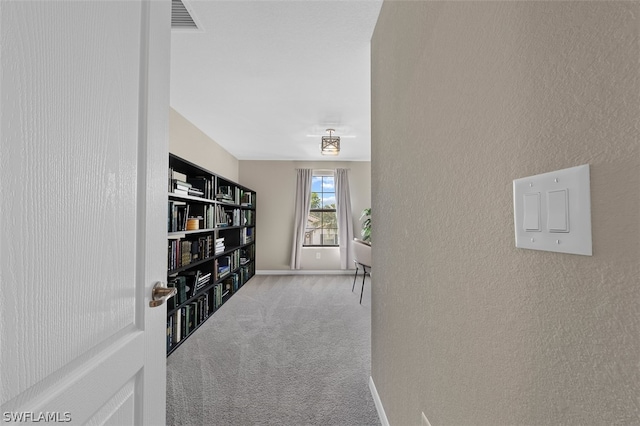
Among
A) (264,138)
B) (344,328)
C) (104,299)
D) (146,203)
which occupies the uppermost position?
(264,138)

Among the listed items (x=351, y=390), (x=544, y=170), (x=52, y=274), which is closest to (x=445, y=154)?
(x=544, y=170)

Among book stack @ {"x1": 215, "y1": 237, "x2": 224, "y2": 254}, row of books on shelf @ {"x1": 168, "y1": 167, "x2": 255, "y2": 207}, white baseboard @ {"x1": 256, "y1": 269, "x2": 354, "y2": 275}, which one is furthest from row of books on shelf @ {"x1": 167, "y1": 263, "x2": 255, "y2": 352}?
white baseboard @ {"x1": 256, "y1": 269, "x2": 354, "y2": 275}

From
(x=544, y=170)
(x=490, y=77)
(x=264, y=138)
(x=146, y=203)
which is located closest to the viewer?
(x=544, y=170)

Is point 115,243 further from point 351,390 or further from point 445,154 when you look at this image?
point 351,390

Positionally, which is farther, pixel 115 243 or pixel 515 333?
pixel 115 243

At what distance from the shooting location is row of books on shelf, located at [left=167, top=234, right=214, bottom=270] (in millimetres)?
2717

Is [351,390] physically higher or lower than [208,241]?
lower

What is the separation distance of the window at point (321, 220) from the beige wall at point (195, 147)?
1.78 metres

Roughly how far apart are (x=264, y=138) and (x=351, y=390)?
3.62 metres

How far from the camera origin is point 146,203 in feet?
2.72

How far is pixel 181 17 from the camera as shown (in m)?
1.85

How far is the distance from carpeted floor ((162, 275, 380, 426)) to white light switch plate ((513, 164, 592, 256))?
1.61 metres

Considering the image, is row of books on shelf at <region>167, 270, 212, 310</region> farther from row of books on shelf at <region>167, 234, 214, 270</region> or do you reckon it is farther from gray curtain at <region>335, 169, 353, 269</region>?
gray curtain at <region>335, 169, 353, 269</region>

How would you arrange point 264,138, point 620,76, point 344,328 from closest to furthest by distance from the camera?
point 620,76 → point 344,328 → point 264,138
